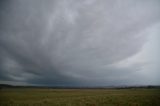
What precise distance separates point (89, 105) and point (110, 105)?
2.70 meters

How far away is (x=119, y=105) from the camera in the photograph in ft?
70.7

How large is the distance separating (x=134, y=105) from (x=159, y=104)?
2951 mm

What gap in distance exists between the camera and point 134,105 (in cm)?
2078

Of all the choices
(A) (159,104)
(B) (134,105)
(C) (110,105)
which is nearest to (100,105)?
(C) (110,105)

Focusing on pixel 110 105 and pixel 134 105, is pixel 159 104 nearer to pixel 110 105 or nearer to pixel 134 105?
pixel 134 105

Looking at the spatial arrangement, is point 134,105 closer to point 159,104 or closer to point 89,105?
point 159,104

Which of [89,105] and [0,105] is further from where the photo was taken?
[0,105]

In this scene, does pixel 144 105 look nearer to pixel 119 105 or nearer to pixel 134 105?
pixel 134 105

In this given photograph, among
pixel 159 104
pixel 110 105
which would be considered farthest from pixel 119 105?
pixel 159 104

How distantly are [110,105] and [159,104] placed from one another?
5.87m

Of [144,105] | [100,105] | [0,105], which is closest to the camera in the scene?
[144,105]

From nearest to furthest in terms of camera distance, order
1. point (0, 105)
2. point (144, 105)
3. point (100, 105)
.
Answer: point (144, 105)
point (100, 105)
point (0, 105)

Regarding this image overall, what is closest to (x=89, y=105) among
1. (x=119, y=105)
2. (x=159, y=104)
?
(x=119, y=105)

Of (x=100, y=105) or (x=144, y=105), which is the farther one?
(x=100, y=105)
